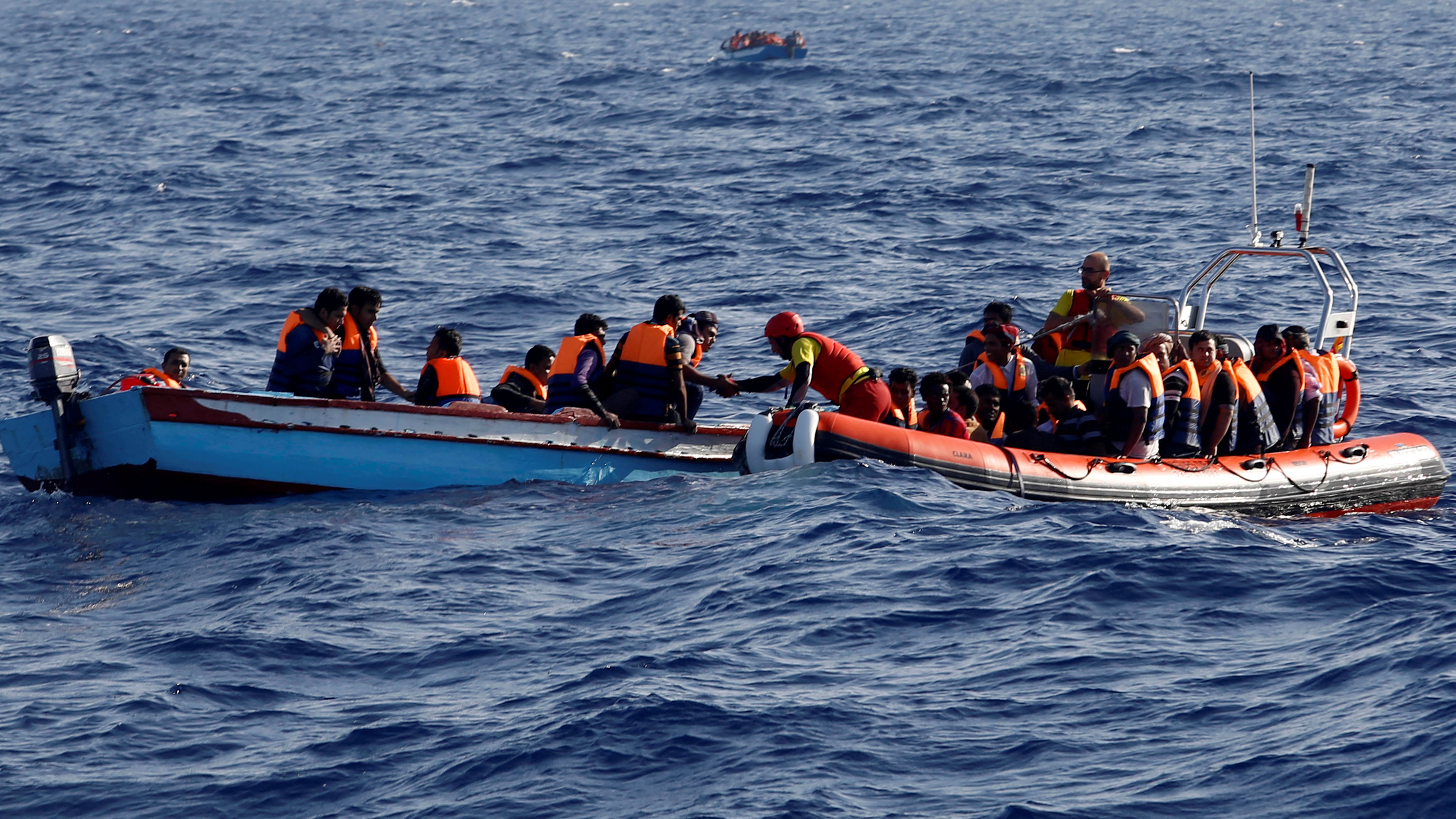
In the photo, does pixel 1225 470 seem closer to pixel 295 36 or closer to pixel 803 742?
pixel 803 742

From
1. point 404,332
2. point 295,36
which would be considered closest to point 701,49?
point 295,36

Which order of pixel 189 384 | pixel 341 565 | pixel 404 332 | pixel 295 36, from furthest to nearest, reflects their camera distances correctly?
pixel 295 36 < pixel 404 332 < pixel 189 384 < pixel 341 565

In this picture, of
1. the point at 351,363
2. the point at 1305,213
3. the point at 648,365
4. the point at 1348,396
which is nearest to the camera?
the point at 351,363

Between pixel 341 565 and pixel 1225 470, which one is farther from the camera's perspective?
pixel 1225 470

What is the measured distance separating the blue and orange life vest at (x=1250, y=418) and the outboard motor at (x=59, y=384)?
8301 mm

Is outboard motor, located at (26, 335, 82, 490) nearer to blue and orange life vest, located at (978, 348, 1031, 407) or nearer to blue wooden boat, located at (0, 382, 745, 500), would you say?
blue wooden boat, located at (0, 382, 745, 500)

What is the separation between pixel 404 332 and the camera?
17922 mm

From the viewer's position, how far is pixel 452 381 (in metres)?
11.7

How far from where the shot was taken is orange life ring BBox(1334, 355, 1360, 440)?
12438 mm

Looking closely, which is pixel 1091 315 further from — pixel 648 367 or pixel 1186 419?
pixel 648 367

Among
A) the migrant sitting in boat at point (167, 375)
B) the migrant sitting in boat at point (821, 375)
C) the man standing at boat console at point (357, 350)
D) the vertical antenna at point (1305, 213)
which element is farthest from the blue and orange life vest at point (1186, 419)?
the migrant sitting in boat at point (167, 375)

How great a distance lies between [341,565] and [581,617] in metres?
1.84

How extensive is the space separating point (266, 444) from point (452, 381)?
1444 millimetres

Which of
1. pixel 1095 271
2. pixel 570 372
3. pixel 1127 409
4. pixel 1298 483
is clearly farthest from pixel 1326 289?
pixel 570 372
